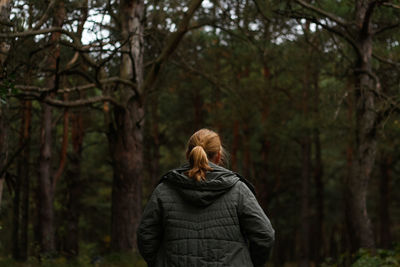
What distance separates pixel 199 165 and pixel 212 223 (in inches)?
15.6

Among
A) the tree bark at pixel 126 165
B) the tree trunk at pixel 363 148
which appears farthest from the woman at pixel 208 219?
the tree trunk at pixel 363 148

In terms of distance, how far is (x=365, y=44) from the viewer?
10.5m

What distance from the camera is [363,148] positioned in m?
10.4

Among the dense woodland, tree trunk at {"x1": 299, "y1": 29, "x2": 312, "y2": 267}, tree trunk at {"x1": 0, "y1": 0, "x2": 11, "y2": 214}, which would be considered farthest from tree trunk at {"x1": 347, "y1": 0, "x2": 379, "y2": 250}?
tree trunk at {"x1": 299, "y1": 29, "x2": 312, "y2": 267}

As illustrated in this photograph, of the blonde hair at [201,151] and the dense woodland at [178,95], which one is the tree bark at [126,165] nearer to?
the dense woodland at [178,95]

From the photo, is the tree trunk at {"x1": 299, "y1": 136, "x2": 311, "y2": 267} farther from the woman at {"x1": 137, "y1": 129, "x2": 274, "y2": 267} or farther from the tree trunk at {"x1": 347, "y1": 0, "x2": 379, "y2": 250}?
the woman at {"x1": 137, "y1": 129, "x2": 274, "y2": 267}

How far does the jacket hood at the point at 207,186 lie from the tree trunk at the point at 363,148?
7382mm

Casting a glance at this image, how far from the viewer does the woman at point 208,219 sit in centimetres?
343

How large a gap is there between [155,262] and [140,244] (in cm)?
17

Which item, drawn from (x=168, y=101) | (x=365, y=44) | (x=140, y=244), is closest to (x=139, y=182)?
(x=365, y=44)

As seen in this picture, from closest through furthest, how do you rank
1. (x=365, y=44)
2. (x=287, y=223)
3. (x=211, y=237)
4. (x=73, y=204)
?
(x=211, y=237), (x=365, y=44), (x=73, y=204), (x=287, y=223)

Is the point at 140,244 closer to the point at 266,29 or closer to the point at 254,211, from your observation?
the point at 254,211

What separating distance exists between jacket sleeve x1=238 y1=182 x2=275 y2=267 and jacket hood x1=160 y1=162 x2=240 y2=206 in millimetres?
128

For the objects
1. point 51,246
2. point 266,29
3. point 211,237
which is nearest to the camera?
point 211,237
